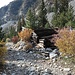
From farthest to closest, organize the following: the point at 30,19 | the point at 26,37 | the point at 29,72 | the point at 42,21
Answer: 1. the point at 42,21
2. the point at 30,19
3. the point at 26,37
4. the point at 29,72

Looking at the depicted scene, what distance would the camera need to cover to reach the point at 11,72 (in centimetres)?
1578

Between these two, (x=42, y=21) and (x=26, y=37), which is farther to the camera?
(x=42, y=21)

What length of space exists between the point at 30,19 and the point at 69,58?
40.2m

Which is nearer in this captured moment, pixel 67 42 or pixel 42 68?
pixel 42 68

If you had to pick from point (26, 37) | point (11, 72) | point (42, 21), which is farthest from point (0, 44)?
point (42, 21)

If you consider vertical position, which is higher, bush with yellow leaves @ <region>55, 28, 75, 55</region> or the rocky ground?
bush with yellow leaves @ <region>55, 28, 75, 55</region>

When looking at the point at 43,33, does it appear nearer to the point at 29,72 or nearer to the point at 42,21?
the point at 29,72

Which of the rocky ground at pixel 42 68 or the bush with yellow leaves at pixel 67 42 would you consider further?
the bush with yellow leaves at pixel 67 42

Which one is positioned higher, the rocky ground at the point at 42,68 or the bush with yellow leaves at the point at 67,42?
the bush with yellow leaves at the point at 67,42

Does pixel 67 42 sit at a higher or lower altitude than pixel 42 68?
higher

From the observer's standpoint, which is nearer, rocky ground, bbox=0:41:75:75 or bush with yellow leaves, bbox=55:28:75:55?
rocky ground, bbox=0:41:75:75

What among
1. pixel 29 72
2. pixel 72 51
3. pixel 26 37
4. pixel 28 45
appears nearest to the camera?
pixel 29 72

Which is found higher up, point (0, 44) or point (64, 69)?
point (0, 44)

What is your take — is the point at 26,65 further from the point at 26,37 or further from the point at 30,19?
the point at 30,19
